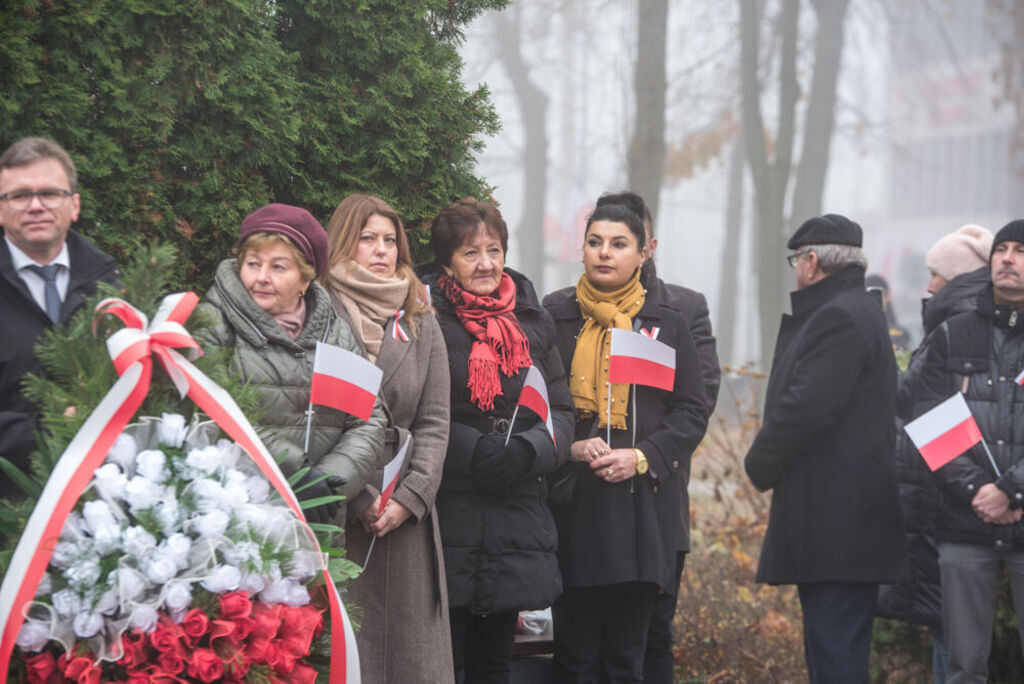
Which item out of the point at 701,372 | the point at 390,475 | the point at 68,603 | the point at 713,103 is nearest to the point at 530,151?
the point at 713,103

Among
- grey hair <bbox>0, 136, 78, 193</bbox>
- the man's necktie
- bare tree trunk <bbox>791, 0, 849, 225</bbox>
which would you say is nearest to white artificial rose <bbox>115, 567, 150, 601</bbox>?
the man's necktie

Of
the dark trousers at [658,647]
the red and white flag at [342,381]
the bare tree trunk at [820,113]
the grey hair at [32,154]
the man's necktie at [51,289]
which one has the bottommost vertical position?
the dark trousers at [658,647]

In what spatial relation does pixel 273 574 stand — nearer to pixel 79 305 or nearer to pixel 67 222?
pixel 79 305

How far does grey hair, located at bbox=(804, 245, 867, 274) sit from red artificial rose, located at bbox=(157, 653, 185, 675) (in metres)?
3.42

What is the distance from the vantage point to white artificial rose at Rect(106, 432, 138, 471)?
2719 millimetres

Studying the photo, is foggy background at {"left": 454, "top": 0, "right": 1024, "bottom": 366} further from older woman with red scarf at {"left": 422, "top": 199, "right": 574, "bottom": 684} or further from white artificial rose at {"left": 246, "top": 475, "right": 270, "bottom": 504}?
white artificial rose at {"left": 246, "top": 475, "right": 270, "bottom": 504}

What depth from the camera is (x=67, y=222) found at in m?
3.48

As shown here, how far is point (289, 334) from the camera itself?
3.62 metres

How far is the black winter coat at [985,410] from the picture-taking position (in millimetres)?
4652

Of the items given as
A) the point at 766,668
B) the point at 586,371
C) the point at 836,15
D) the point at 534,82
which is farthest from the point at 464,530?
the point at 534,82

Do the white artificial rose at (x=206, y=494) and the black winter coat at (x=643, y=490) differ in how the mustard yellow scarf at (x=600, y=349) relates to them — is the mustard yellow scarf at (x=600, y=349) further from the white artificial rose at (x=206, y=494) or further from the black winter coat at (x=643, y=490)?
the white artificial rose at (x=206, y=494)

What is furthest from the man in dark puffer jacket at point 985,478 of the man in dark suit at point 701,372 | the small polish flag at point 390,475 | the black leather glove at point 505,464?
the small polish flag at point 390,475

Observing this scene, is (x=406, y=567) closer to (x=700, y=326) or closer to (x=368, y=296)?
(x=368, y=296)

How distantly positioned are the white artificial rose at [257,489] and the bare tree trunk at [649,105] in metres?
7.90
